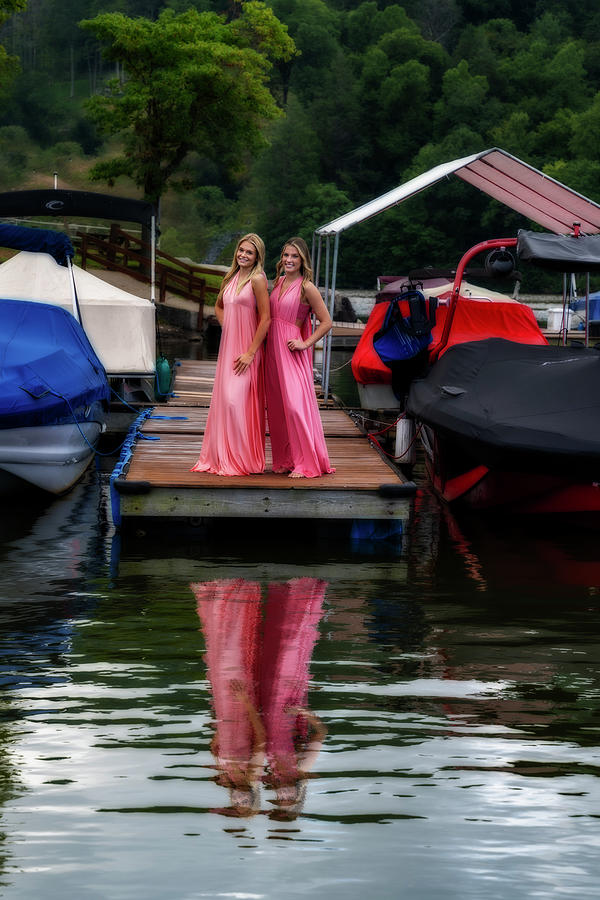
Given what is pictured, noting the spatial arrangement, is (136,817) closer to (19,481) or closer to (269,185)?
(19,481)

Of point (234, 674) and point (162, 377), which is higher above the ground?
point (162, 377)

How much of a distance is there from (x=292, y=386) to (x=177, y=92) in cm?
4179

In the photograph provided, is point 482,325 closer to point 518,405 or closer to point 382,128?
point 518,405

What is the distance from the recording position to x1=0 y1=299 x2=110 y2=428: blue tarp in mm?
10859

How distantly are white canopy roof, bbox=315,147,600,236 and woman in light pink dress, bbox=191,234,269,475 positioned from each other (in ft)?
17.2

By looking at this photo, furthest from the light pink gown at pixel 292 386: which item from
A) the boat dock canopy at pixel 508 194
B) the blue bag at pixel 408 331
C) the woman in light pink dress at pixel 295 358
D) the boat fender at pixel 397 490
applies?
the boat dock canopy at pixel 508 194

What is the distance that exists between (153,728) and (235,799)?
98 centimetres

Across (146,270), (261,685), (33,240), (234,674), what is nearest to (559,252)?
(33,240)

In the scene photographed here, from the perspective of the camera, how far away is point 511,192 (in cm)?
1681

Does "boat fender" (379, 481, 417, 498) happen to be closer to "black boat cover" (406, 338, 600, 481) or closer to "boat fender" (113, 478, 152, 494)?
"black boat cover" (406, 338, 600, 481)

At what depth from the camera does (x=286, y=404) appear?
10.2 m

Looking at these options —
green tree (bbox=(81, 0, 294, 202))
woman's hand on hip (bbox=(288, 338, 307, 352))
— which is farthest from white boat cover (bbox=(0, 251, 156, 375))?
green tree (bbox=(81, 0, 294, 202))

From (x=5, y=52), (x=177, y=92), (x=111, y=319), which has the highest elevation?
(x=5, y=52)

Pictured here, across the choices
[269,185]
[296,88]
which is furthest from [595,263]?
[296,88]
